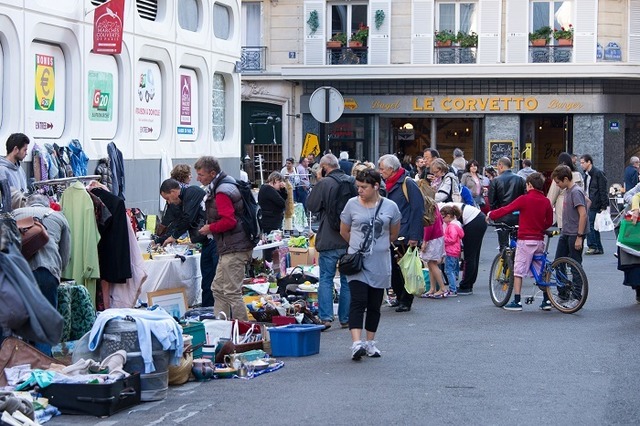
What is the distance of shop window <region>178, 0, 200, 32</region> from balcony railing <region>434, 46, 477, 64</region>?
1970 centimetres

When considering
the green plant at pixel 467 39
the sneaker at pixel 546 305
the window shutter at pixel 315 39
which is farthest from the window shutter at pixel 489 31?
the sneaker at pixel 546 305

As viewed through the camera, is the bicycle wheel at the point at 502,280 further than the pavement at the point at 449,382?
Yes

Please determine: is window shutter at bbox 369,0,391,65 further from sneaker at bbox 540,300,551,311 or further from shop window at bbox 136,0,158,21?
sneaker at bbox 540,300,551,311

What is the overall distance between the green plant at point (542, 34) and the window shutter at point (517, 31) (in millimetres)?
189

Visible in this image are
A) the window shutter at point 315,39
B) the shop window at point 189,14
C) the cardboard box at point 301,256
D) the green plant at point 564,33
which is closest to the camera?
the cardboard box at point 301,256

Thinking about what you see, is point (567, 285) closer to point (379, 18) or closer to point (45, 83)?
point (45, 83)

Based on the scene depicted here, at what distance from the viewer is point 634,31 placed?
39.5m

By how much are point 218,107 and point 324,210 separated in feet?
32.5

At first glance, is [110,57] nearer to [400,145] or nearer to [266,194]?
[266,194]

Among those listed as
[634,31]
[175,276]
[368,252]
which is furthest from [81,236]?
[634,31]

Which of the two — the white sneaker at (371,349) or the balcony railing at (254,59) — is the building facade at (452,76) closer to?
the balcony railing at (254,59)

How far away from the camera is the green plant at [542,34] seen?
130 feet

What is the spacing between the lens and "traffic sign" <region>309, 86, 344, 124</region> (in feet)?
78.5

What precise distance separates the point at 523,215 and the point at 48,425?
309 inches
